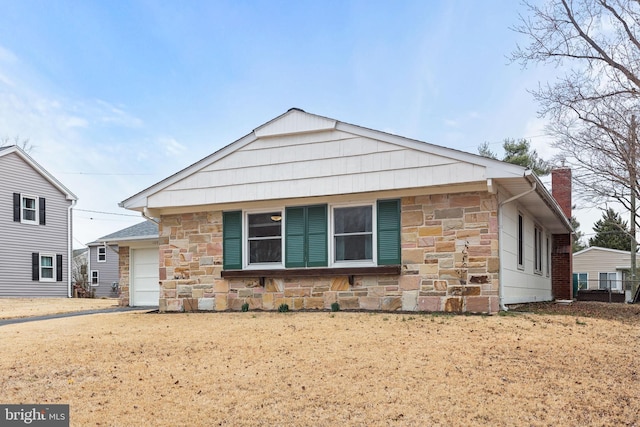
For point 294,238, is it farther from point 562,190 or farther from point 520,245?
point 562,190

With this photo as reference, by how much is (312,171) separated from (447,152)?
2701 millimetres

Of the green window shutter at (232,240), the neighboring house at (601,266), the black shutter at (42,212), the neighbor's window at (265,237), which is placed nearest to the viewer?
the neighbor's window at (265,237)

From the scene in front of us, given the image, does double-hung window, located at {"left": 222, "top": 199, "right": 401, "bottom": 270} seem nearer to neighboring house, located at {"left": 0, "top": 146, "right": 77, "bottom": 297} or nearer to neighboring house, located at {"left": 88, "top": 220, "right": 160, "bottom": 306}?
neighboring house, located at {"left": 88, "top": 220, "right": 160, "bottom": 306}

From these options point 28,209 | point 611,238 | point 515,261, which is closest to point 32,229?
point 28,209

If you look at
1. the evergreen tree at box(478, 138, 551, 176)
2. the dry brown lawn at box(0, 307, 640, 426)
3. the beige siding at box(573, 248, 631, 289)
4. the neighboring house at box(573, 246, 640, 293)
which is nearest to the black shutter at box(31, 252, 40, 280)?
the dry brown lawn at box(0, 307, 640, 426)

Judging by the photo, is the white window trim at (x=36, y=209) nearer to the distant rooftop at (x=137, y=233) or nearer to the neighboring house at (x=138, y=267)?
the distant rooftop at (x=137, y=233)

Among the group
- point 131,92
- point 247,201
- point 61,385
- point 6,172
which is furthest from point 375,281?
point 6,172

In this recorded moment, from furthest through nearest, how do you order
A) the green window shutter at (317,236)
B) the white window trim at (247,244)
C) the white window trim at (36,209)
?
the white window trim at (36,209), the white window trim at (247,244), the green window shutter at (317,236)

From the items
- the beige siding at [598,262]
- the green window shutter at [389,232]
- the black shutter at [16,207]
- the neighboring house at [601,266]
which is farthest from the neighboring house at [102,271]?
the beige siding at [598,262]

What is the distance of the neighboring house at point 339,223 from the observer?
1011 cm

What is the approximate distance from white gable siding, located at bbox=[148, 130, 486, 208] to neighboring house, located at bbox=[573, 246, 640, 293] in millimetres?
28062

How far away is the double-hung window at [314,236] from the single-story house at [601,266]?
27850 millimetres

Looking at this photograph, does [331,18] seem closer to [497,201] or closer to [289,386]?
[497,201]

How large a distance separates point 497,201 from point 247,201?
4.98 m
